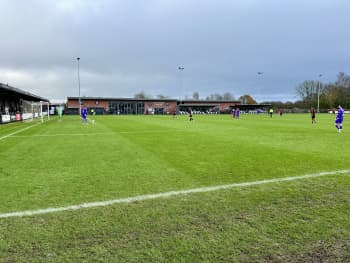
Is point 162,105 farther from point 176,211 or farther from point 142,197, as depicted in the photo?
point 176,211

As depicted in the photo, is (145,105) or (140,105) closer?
(140,105)

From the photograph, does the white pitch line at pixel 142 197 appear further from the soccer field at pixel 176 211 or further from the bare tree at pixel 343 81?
the bare tree at pixel 343 81

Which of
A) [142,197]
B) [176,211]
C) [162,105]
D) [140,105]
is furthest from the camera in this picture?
[162,105]

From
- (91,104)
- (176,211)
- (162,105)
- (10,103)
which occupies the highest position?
(91,104)

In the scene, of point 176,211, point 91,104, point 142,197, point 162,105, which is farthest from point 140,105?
point 176,211

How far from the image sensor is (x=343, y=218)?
4.40 meters

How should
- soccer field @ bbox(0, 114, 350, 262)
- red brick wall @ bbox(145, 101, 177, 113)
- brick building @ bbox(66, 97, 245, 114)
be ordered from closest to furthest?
soccer field @ bbox(0, 114, 350, 262) → brick building @ bbox(66, 97, 245, 114) → red brick wall @ bbox(145, 101, 177, 113)

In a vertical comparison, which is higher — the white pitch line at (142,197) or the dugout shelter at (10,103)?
the dugout shelter at (10,103)

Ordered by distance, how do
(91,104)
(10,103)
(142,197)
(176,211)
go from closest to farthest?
1. (176,211)
2. (142,197)
3. (10,103)
4. (91,104)

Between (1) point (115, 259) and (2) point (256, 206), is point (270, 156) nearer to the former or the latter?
(2) point (256, 206)

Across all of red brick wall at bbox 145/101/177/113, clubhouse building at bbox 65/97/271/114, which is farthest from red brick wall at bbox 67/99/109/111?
red brick wall at bbox 145/101/177/113

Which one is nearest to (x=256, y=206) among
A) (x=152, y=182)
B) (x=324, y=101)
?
(x=152, y=182)

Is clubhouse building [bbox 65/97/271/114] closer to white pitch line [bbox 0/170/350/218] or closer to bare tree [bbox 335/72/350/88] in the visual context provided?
bare tree [bbox 335/72/350/88]

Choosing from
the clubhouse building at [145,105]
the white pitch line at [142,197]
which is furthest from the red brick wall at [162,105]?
the white pitch line at [142,197]
